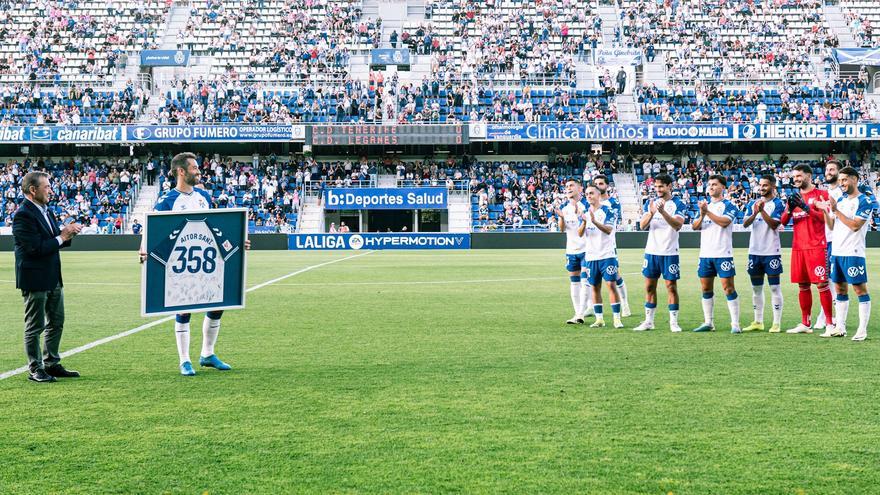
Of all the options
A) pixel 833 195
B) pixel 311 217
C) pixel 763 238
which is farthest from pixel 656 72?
pixel 833 195

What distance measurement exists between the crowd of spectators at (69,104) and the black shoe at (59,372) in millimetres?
46142

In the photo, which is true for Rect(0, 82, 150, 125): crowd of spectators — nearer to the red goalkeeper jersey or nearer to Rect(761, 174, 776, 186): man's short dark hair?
Rect(761, 174, 776, 186): man's short dark hair

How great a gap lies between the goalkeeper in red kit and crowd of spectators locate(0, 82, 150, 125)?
46335mm

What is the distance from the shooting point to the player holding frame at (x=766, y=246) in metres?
11.2

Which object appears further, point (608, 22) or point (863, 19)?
point (608, 22)

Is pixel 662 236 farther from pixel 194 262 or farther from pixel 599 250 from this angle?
Answer: pixel 194 262

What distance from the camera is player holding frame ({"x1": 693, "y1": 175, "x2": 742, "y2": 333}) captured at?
11422mm

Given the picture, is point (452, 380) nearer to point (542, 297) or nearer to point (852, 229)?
point (852, 229)

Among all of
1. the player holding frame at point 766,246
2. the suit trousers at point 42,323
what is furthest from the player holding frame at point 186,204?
the player holding frame at point 766,246

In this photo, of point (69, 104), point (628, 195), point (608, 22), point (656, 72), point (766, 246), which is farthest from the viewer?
point (608, 22)

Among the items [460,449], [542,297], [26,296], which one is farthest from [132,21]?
[460,449]

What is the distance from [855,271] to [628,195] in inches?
1583

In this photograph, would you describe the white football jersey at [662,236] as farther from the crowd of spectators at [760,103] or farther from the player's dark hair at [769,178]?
the crowd of spectators at [760,103]

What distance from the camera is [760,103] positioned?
51406 mm
